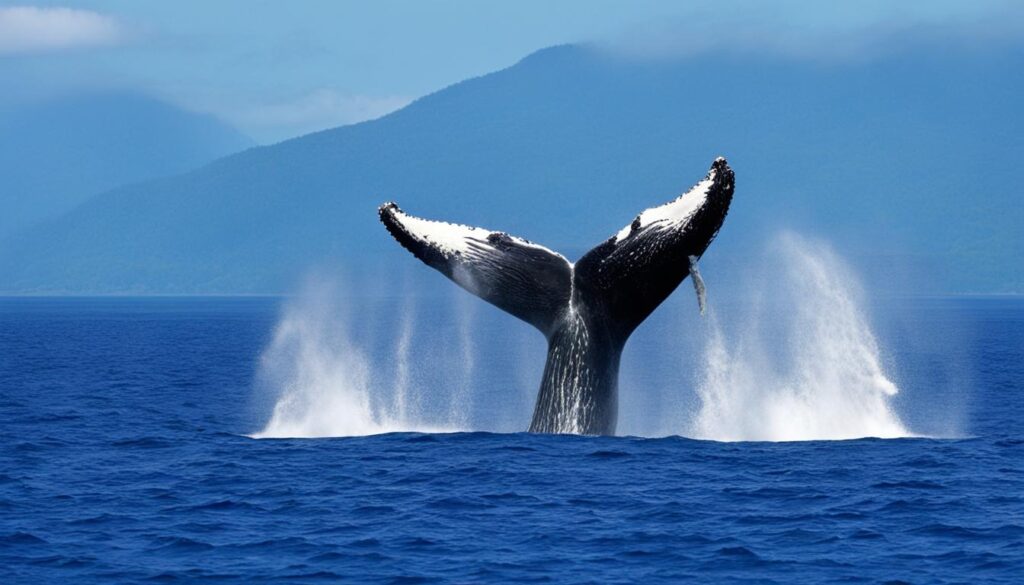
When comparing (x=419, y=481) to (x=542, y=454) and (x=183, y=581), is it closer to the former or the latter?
(x=542, y=454)

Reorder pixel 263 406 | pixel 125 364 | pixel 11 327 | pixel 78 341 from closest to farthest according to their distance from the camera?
pixel 263 406 < pixel 125 364 < pixel 78 341 < pixel 11 327

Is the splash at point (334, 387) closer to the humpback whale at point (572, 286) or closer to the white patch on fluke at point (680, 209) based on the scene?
the humpback whale at point (572, 286)

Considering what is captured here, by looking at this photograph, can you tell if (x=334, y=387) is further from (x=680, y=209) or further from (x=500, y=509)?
(x=680, y=209)

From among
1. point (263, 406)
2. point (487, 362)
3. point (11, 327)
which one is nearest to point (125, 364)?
point (487, 362)

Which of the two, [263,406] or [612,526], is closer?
[612,526]

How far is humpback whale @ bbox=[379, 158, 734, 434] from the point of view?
1282cm

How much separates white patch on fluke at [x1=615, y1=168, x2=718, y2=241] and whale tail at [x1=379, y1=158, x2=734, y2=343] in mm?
11

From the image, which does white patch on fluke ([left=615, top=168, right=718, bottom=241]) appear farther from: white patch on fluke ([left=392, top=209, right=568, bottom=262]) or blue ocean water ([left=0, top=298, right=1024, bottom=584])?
blue ocean water ([left=0, top=298, right=1024, bottom=584])

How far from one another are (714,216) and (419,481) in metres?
5.16

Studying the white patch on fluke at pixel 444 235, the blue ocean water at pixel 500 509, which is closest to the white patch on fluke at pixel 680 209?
the white patch on fluke at pixel 444 235

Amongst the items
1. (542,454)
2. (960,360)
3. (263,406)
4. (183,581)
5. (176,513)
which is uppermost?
(960,360)

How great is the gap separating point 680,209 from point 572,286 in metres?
1.56

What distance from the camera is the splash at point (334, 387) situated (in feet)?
71.2

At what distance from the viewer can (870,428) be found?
21.2 metres
